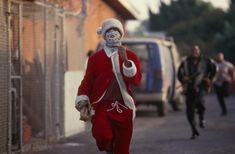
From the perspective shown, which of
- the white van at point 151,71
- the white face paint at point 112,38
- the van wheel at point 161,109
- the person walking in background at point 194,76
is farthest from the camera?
the van wheel at point 161,109

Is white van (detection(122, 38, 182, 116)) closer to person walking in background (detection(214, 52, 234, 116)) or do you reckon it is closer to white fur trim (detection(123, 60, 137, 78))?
person walking in background (detection(214, 52, 234, 116))

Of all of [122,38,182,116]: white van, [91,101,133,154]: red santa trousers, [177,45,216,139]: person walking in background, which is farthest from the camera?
[122,38,182,116]: white van

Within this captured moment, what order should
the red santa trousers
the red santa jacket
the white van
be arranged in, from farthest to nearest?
the white van < the red santa jacket < the red santa trousers

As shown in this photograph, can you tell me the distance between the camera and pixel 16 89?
38.4 ft

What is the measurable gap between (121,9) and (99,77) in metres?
22.6

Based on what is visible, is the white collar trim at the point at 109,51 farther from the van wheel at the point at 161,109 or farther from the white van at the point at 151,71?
the van wheel at the point at 161,109

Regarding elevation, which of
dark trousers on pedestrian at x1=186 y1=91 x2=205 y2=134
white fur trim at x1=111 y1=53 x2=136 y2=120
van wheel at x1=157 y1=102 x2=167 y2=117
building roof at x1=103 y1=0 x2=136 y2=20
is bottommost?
van wheel at x1=157 y1=102 x2=167 y2=117

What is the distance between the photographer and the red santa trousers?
838cm

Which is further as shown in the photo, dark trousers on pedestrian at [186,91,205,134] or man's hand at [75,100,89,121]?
dark trousers on pedestrian at [186,91,205,134]

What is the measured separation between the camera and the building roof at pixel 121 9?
28250 mm

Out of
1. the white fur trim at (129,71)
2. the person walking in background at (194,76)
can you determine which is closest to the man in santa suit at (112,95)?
the white fur trim at (129,71)

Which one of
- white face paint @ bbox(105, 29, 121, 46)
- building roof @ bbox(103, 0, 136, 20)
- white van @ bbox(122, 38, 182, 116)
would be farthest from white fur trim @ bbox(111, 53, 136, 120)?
building roof @ bbox(103, 0, 136, 20)

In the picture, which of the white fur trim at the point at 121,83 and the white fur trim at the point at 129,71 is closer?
the white fur trim at the point at 129,71

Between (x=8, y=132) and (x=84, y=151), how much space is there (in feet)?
5.63
